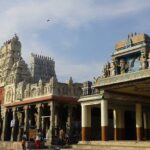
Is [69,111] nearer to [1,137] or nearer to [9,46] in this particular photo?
[1,137]

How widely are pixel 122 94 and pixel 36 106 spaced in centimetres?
1327

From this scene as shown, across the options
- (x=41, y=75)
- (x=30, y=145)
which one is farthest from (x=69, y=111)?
(x=41, y=75)

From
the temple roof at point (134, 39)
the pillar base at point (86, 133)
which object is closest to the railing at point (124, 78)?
the pillar base at point (86, 133)

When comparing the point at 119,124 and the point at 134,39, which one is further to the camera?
the point at 134,39

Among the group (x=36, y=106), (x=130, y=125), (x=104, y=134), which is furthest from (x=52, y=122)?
(x=104, y=134)

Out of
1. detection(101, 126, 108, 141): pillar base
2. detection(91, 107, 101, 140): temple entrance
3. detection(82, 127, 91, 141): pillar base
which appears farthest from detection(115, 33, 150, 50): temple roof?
detection(101, 126, 108, 141): pillar base

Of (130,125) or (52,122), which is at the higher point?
(52,122)

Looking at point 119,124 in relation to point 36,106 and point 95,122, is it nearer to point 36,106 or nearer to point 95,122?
point 95,122

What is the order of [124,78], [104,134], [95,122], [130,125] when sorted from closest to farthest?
[124,78]
[104,134]
[130,125]
[95,122]

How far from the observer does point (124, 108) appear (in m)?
32.6

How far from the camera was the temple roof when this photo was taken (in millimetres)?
33219

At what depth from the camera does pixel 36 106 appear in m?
38.0

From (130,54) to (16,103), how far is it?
16245mm

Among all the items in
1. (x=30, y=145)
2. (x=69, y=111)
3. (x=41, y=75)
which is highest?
(x=41, y=75)
